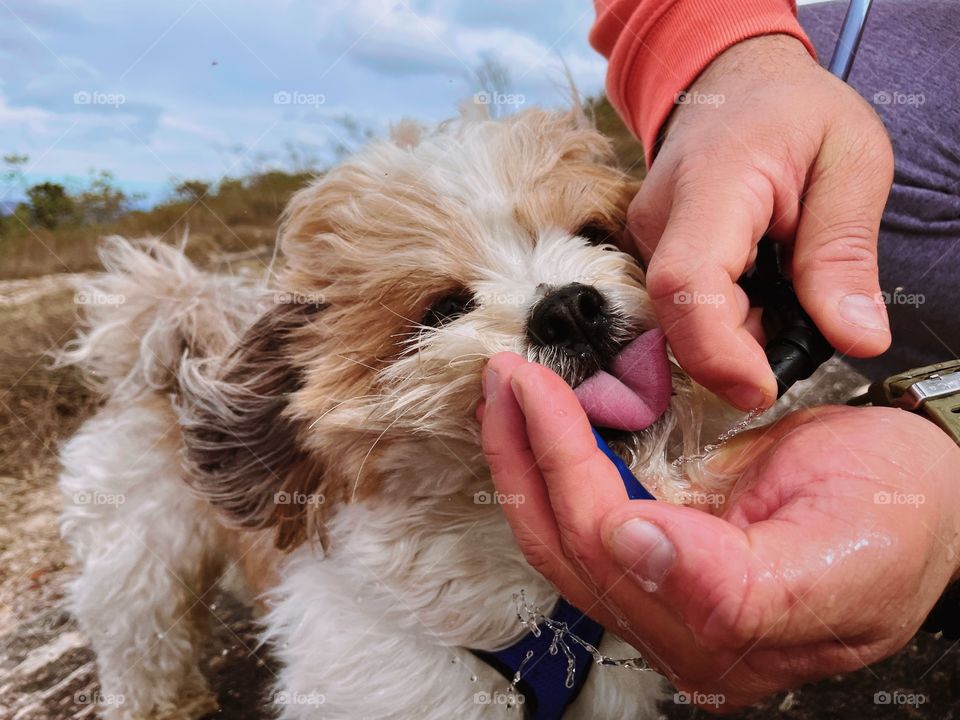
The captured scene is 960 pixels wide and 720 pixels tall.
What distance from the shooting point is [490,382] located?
4.66 feet

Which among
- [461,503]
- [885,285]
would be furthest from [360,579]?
[885,285]

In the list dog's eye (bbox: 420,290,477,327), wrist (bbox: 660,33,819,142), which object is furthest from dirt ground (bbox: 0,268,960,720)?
dog's eye (bbox: 420,290,477,327)

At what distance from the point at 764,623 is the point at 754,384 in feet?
1.35

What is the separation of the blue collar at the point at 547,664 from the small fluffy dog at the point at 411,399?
4 cm

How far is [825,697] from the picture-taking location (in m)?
2.55

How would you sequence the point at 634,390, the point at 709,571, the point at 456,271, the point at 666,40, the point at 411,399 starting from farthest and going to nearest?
the point at 666,40
the point at 456,271
the point at 411,399
the point at 634,390
the point at 709,571

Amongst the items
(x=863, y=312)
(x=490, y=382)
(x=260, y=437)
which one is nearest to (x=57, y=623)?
(x=260, y=437)

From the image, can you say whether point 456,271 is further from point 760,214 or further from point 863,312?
point 863,312

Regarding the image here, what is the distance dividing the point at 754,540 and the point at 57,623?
11.6ft

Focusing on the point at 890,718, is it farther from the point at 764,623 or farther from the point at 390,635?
the point at 764,623

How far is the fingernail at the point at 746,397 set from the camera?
1.30 meters

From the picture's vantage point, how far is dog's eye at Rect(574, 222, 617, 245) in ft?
6.38

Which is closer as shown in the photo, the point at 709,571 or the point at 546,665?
the point at 709,571

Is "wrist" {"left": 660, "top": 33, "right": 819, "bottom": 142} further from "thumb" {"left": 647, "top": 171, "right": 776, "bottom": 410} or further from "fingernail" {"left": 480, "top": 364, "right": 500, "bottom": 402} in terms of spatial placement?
"fingernail" {"left": 480, "top": 364, "right": 500, "bottom": 402}
